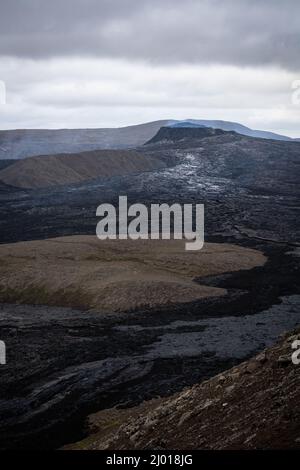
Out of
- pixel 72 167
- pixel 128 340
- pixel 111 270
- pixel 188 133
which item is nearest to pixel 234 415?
pixel 128 340

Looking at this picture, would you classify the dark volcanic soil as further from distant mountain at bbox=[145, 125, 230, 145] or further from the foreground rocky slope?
distant mountain at bbox=[145, 125, 230, 145]

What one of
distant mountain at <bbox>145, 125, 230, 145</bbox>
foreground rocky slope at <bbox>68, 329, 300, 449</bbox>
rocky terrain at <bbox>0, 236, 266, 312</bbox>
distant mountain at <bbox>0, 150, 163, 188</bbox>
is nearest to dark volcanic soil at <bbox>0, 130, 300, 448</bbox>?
rocky terrain at <bbox>0, 236, 266, 312</bbox>

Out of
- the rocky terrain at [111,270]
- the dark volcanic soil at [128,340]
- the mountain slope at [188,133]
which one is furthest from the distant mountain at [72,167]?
the rocky terrain at [111,270]

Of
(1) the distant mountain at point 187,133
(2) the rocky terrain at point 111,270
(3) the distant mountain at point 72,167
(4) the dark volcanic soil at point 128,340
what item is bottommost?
(4) the dark volcanic soil at point 128,340

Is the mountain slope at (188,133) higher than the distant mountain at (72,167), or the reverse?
the mountain slope at (188,133)

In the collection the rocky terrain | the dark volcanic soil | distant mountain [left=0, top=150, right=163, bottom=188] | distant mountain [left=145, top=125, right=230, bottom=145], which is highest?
distant mountain [left=145, top=125, right=230, bottom=145]

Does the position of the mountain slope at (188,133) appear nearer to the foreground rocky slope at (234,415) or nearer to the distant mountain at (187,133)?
the distant mountain at (187,133)
